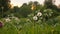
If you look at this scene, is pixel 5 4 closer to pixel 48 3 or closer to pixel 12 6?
pixel 12 6

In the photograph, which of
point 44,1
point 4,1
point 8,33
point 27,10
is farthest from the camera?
point 4,1

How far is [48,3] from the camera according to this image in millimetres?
13969

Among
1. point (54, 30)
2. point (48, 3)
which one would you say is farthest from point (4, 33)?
point (48, 3)

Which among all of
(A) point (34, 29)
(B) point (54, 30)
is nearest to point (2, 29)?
(A) point (34, 29)

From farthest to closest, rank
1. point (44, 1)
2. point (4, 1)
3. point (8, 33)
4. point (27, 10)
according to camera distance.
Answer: point (4, 1) < point (44, 1) < point (27, 10) < point (8, 33)

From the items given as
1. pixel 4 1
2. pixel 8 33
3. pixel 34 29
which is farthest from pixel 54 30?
Answer: pixel 4 1

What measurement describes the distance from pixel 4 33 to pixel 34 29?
0.94 feet

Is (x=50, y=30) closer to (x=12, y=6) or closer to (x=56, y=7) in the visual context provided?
(x=56, y=7)

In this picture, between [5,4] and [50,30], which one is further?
[5,4]

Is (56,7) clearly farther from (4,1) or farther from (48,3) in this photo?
(4,1)

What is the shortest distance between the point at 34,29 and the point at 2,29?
1.05 ft

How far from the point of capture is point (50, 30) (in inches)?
99.0

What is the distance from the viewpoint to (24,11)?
522 inches

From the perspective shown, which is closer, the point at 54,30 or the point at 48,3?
the point at 54,30
